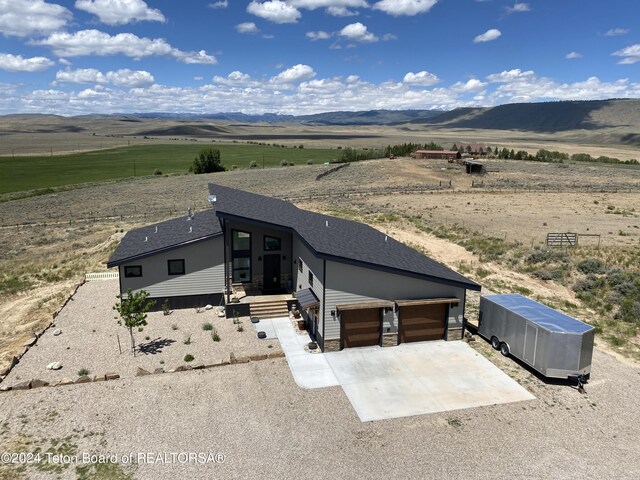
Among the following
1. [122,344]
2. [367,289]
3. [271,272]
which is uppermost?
[367,289]

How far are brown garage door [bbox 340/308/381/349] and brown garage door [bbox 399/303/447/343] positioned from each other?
45.6 inches

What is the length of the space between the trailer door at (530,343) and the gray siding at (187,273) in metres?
15.3

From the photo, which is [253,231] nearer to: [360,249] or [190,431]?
[360,249]

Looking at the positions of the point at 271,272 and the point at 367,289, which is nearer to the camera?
the point at 367,289

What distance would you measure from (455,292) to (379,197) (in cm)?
4398

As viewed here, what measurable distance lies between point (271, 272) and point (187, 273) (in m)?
4.57

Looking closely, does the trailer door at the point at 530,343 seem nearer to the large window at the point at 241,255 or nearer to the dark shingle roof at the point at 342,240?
the dark shingle roof at the point at 342,240

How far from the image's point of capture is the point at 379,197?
64.1m

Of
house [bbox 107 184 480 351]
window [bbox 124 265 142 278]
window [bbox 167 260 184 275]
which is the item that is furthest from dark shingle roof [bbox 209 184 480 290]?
window [bbox 124 265 142 278]

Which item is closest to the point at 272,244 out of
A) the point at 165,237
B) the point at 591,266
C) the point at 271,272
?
the point at 271,272

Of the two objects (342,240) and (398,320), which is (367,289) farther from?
(342,240)

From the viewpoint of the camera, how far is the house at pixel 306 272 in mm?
19734

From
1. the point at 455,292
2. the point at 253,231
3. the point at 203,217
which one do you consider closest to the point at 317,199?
the point at 203,217

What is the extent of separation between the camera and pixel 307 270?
73.0 feet
